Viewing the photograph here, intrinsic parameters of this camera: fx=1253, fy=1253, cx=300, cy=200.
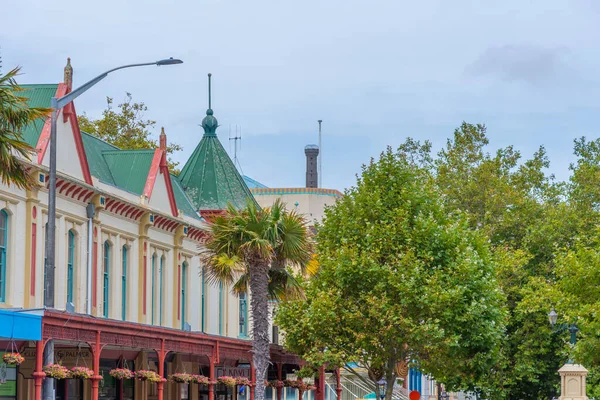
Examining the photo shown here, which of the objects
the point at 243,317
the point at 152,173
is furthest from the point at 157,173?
the point at 243,317

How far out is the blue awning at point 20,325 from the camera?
27500 millimetres

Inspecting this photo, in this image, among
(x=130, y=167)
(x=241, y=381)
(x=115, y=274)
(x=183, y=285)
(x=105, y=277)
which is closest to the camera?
(x=105, y=277)

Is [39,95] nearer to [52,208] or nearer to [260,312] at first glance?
[260,312]

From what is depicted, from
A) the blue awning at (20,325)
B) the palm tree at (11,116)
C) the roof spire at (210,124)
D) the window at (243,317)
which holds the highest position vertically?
the roof spire at (210,124)

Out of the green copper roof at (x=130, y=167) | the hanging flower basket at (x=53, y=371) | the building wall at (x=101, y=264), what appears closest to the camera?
the hanging flower basket at (x=53, y=371)

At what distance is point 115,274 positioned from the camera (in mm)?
44250

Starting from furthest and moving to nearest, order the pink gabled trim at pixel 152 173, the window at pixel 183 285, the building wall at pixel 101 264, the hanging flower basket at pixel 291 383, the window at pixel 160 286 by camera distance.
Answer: the hanging flower basket at pixel 291 383 < the window at pixel 183 285 < the window at pixel 160 286 < the pink gabled trim at pixel 152 173 < the building wall at pixel 101 264

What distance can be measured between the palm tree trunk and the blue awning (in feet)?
39.4

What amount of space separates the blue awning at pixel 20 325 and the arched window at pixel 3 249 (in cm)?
730

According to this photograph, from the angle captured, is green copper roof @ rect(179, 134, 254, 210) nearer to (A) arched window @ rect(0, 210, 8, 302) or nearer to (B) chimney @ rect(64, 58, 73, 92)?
(B) chimney @ rect(64, 58, 73, 92)

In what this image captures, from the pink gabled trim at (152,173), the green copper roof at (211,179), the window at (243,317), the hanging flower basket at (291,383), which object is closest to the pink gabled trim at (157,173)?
the pink gabled trim at (152,173)

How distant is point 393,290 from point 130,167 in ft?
37.5

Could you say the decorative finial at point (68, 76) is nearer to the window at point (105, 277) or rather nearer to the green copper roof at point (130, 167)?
the window at point (105, 277)

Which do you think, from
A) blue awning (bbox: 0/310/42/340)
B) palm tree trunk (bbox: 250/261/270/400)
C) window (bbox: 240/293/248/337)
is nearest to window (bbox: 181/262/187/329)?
window (bbox: 240/293/248/337)
